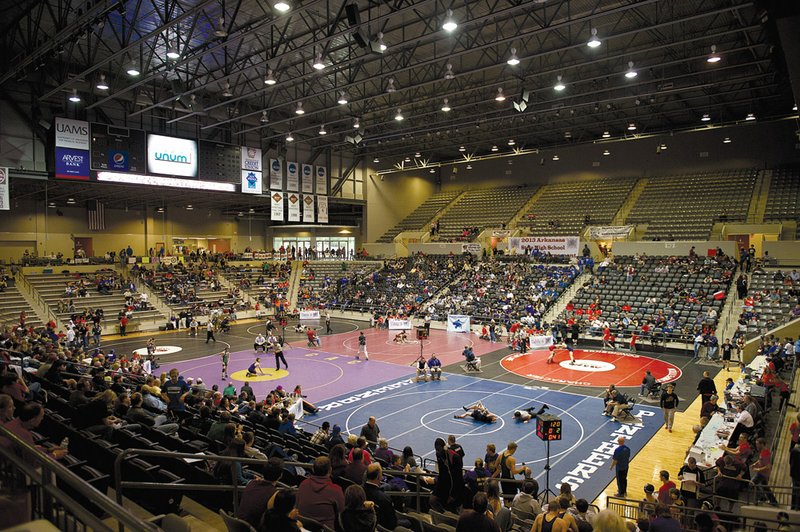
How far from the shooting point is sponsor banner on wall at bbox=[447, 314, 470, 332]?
111 ft

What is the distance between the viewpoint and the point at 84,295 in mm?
35094

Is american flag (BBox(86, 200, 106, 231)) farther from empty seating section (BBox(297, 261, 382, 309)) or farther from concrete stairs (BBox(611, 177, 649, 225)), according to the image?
concrete stairs (BBox(611, 177, 649, 225))

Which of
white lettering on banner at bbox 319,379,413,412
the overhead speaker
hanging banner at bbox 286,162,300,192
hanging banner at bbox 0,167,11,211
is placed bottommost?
white lettering on banner at bbox 319,379,413,412

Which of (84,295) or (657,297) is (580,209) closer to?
(657,297)

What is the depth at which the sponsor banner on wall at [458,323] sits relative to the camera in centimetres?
3369

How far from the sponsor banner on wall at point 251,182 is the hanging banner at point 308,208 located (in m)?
4.88

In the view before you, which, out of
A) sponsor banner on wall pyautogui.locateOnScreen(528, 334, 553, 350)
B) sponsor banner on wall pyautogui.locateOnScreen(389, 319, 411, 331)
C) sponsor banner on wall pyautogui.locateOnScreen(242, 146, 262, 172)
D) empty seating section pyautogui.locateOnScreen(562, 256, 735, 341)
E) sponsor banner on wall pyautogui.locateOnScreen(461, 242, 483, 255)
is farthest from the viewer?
→ sponsor banner on wall pyautogui.locateOnScreen(461, 242, 483, 255)

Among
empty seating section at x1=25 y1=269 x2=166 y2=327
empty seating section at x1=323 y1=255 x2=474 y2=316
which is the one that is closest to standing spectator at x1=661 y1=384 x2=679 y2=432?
empty seating section at x1=323 y1=255 x2=474 y2=316

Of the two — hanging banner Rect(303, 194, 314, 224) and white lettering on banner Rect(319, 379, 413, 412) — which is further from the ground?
hanging banner Rect(303, 194, 314, 224)

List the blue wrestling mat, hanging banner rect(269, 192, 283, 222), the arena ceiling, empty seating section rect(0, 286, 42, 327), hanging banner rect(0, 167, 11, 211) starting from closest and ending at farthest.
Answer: the blue wrestling mat → the arena ceiling → hanging banner rect(0, 167, 11, 211) → empty seating section rect(0, 286, 42, 327) → hanging banner rect(269, 192, 283, 222)

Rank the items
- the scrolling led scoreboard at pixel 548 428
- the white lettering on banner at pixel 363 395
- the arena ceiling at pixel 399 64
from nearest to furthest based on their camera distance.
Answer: the scrolling led scoreboard at pixel 548 428 → the white lettering on banner at pixel 363 395 → the arena ceiling at pixel 399 64

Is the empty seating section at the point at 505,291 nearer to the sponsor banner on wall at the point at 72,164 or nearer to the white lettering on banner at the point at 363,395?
the white lettering on banner at the point at 363,395

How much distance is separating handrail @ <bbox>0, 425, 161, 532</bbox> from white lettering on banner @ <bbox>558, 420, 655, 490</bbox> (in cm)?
1117

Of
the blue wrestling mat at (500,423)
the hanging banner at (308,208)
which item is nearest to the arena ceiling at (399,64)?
the hanging banner at (308,208)
